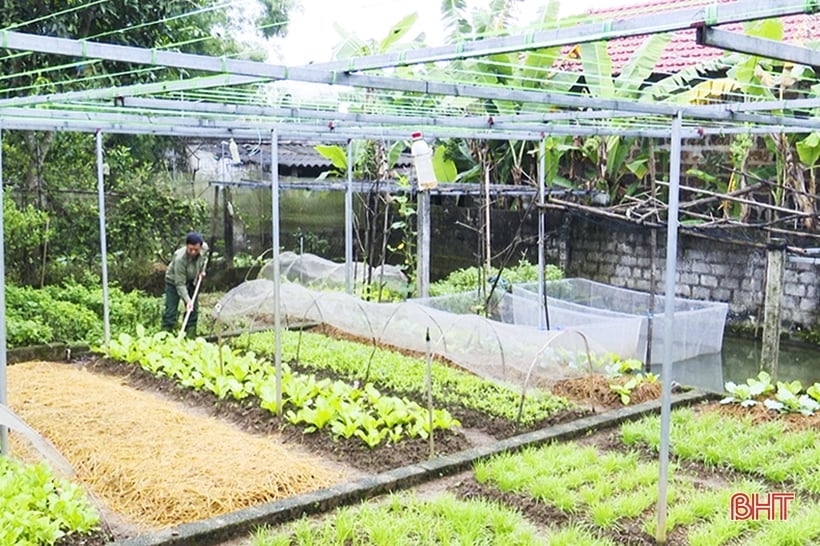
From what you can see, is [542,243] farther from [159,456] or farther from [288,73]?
[288,73]

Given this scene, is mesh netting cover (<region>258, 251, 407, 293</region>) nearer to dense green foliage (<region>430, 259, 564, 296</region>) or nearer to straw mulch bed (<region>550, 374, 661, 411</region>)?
dense green foliage (<region>430, 259, 564, 296</region>)

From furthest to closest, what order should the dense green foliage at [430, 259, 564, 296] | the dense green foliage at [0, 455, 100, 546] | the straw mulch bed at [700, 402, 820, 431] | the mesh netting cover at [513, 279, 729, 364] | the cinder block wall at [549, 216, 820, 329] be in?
the dense green foliage at [430, 259, 564, 296], the cinder block wall at [549, 216, 820, 329], the mesh netting cover at [513, 279, 729, 364], the straw mulch bed at [700, 402, 820, 431], the dense green foliage at [0, 455, 100, 546]

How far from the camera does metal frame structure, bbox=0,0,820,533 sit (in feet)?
9.48

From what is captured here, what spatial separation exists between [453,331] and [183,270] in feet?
11.9

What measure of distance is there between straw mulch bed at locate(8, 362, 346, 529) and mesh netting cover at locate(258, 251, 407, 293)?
A: 414 cm

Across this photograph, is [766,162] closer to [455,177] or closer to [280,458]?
[455,177]

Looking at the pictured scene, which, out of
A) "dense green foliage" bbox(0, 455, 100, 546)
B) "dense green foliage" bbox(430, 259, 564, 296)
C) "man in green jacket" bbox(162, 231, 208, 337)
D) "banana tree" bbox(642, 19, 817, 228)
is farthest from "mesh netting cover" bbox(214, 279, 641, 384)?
"banana tree" bbox(642, 19, 817, 228)

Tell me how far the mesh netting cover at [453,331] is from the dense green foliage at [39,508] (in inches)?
102

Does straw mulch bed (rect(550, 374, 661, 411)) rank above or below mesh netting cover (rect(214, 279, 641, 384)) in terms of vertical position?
below

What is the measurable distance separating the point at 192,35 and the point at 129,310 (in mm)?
3675

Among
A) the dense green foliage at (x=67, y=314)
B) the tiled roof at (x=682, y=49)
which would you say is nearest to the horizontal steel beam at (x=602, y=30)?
the dense green foliage at (x=67, y=314)

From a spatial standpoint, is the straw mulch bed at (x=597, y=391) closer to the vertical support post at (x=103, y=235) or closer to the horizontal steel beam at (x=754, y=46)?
the horizontal steel beam at (x=754, y=46)

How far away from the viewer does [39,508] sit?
4320 mm

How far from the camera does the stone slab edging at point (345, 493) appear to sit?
14.3 ft
